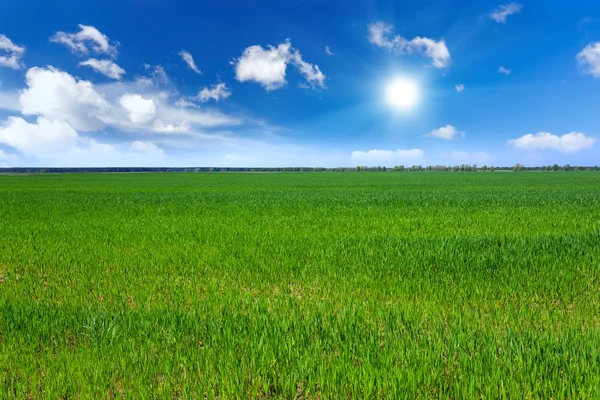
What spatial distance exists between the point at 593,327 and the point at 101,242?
11945 mm

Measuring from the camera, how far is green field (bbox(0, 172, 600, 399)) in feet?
10.1

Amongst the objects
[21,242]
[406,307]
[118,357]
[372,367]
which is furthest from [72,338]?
[21,242]

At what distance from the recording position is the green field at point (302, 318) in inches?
121

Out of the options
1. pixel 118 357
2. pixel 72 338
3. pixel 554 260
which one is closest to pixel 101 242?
pixel 72 338

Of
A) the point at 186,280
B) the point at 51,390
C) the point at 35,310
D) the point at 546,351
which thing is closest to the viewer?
the point at 51,390

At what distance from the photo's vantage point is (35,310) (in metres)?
4.84

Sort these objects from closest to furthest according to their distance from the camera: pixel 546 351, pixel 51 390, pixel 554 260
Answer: pixel 51 390 → pixel 546 351 → pixel 554 260

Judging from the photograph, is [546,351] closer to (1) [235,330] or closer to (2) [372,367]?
(2) [372,367]

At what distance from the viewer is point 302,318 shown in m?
4.55

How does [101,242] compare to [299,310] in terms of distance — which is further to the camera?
[101,242]

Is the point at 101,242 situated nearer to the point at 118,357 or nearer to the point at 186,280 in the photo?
the point at 186,280

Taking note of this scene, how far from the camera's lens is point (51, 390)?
3014mm

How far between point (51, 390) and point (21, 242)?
9.59 m

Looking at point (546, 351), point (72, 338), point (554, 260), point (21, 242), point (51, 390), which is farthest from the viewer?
point (21, 242)
